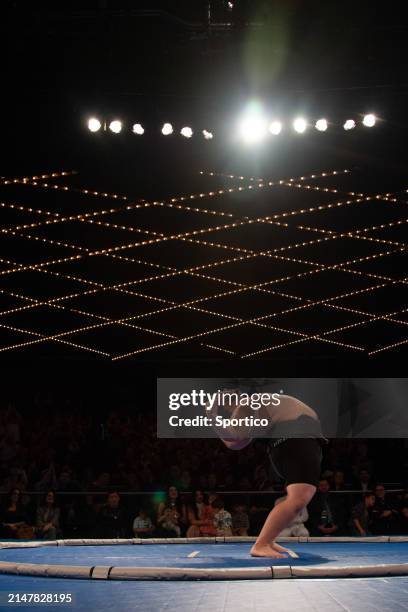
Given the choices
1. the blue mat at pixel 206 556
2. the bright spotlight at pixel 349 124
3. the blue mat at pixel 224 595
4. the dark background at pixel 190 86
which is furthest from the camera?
the bright spotlight at pixel 349 124

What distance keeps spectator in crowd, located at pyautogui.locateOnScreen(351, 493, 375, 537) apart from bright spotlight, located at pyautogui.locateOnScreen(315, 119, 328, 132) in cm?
404

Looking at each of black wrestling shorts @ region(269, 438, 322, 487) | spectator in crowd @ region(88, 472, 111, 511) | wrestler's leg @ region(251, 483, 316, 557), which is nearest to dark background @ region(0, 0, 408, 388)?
black wrestling shorts @ region(269, 438, 322, 487)

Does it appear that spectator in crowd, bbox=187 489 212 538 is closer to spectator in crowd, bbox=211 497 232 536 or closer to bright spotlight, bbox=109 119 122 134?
spectator in crowd, bbox=211 497 232 536

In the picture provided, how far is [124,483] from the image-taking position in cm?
920

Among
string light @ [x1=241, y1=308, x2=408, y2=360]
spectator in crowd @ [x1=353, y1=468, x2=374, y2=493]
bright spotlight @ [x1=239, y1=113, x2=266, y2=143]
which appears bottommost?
spectator in crowd @ [x1=353, y1=468, x2=374, y2=493]

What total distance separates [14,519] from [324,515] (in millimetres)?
3092

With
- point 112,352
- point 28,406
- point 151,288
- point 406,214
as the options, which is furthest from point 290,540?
point 28,406

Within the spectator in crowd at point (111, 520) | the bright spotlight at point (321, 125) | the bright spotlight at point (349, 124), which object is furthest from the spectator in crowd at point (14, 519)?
the bright spotlight at point (349, 124)

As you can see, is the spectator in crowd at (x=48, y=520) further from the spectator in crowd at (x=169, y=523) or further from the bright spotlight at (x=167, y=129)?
the bright spotlight at (x=167, y=129)

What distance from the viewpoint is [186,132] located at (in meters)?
5.89

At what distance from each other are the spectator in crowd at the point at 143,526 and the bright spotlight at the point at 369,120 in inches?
173

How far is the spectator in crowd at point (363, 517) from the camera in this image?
7867mm

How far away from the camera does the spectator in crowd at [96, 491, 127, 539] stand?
7.70 metres

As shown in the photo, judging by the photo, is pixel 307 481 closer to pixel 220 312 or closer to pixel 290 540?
pixel 290 540
